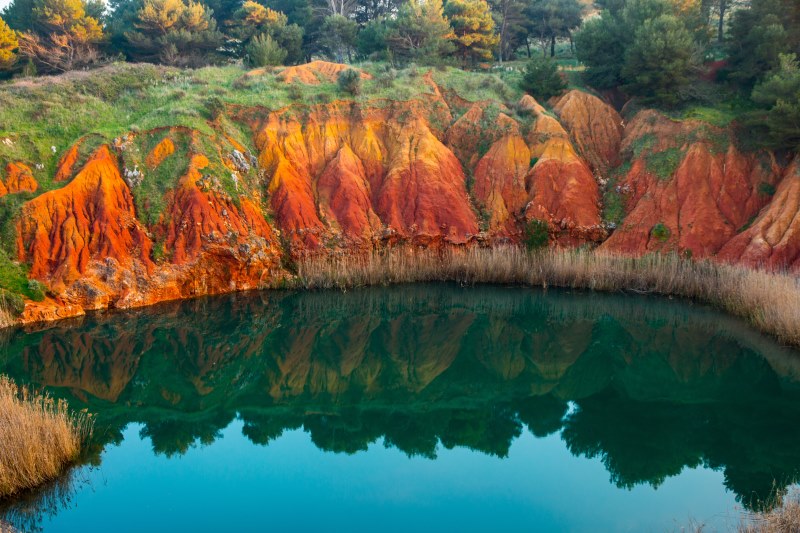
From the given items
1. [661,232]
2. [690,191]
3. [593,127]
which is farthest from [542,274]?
[593,127]

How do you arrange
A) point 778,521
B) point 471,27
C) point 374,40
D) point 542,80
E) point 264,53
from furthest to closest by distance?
point 374,40 < point 471,27 < point 264,53 < point 542,80 < point 778,521

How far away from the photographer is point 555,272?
25.1m

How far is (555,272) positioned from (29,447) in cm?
2009

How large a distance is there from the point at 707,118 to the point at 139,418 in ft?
99.5

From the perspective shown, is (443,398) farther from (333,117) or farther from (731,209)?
(333,117)

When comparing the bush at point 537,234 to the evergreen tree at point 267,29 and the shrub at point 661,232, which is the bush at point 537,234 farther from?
the evergreen tree at point 267,29

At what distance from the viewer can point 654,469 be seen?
1139 centimetres

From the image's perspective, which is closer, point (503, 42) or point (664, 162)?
point (664, 162)

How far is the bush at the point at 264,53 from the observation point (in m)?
41.2

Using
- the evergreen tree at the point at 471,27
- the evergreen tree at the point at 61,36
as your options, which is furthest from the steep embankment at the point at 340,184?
the evergreen tree at the point at 471,27

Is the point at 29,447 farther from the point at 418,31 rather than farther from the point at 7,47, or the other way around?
the point at 418,31

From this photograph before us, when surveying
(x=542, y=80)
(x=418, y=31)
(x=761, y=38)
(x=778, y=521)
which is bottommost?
(x=778, y=521)

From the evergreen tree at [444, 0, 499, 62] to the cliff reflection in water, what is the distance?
2747cm

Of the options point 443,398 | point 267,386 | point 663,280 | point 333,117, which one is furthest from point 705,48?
point 267,386
